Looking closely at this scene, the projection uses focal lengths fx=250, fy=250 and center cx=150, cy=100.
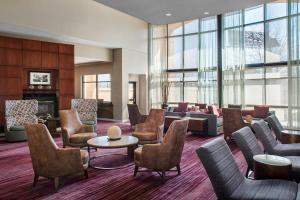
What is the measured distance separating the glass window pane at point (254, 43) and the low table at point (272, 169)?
8.29 m

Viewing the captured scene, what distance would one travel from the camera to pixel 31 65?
889 centimetres

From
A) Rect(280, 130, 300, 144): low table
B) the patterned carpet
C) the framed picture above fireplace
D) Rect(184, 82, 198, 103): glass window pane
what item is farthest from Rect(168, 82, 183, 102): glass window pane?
the patterned carpet

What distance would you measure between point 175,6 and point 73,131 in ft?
13.5

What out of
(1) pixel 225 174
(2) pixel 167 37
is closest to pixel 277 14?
(2) pixel 167 37

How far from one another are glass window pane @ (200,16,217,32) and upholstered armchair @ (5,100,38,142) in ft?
26.5

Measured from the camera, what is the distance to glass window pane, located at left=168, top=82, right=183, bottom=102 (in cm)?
1292

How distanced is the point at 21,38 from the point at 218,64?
8.04 m

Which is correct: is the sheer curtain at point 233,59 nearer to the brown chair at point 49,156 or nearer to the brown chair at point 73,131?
the brown chair at point 73,131

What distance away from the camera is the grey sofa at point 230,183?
2.39 metres

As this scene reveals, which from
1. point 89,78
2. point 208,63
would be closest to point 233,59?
point 208,63

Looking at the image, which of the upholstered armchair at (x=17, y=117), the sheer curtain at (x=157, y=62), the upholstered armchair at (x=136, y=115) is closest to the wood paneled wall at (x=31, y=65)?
the upholstered armchair at (x=17, y=117)

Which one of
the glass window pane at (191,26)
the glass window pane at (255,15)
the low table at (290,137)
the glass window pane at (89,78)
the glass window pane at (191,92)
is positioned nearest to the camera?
the low table at (290,137)

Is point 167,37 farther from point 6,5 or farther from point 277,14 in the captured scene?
point 6,5

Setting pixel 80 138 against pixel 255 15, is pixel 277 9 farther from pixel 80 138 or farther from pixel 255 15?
pixel 80 138
